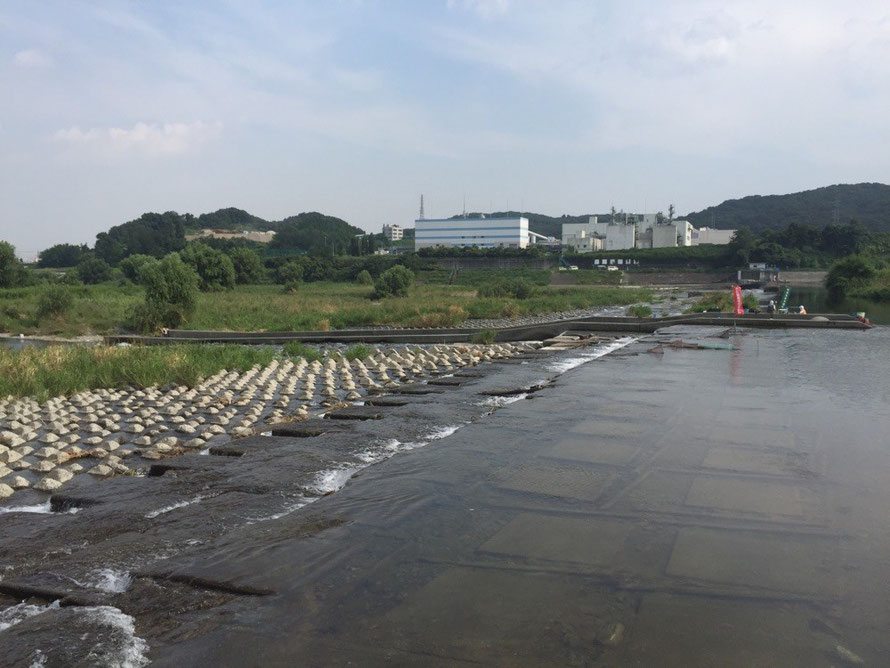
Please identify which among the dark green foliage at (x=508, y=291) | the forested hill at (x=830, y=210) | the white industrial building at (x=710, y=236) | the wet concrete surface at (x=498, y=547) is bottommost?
the wet concrete surface at (x=498, y=547)

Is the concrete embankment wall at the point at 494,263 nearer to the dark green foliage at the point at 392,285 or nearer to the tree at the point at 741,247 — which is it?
the tree at the point at 741,247

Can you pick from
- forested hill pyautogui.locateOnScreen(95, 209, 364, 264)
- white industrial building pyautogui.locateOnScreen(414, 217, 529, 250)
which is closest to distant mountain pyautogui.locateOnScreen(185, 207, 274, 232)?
forested hill pyautogui.locateOnScreen(95, 209, 364, 264)

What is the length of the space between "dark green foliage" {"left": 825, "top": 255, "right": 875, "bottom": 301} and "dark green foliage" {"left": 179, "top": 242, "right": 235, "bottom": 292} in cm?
5098

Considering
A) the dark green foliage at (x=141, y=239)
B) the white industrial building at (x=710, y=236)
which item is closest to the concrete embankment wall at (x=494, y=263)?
the white industrial building at (x=710, y=236)

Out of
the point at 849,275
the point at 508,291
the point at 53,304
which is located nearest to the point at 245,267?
the point at 508,291

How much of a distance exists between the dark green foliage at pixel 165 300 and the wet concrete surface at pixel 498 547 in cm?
2246

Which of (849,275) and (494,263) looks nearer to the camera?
(849,275)

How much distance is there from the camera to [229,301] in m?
42.8

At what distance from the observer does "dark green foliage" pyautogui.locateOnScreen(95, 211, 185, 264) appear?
126444mm

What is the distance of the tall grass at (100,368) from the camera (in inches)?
476

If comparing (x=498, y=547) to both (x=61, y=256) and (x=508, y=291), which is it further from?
(x=61, y=256)

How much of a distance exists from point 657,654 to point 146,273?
29.6m

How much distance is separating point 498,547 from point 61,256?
14263 cm

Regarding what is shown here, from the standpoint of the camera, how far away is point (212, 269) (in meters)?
60.4
